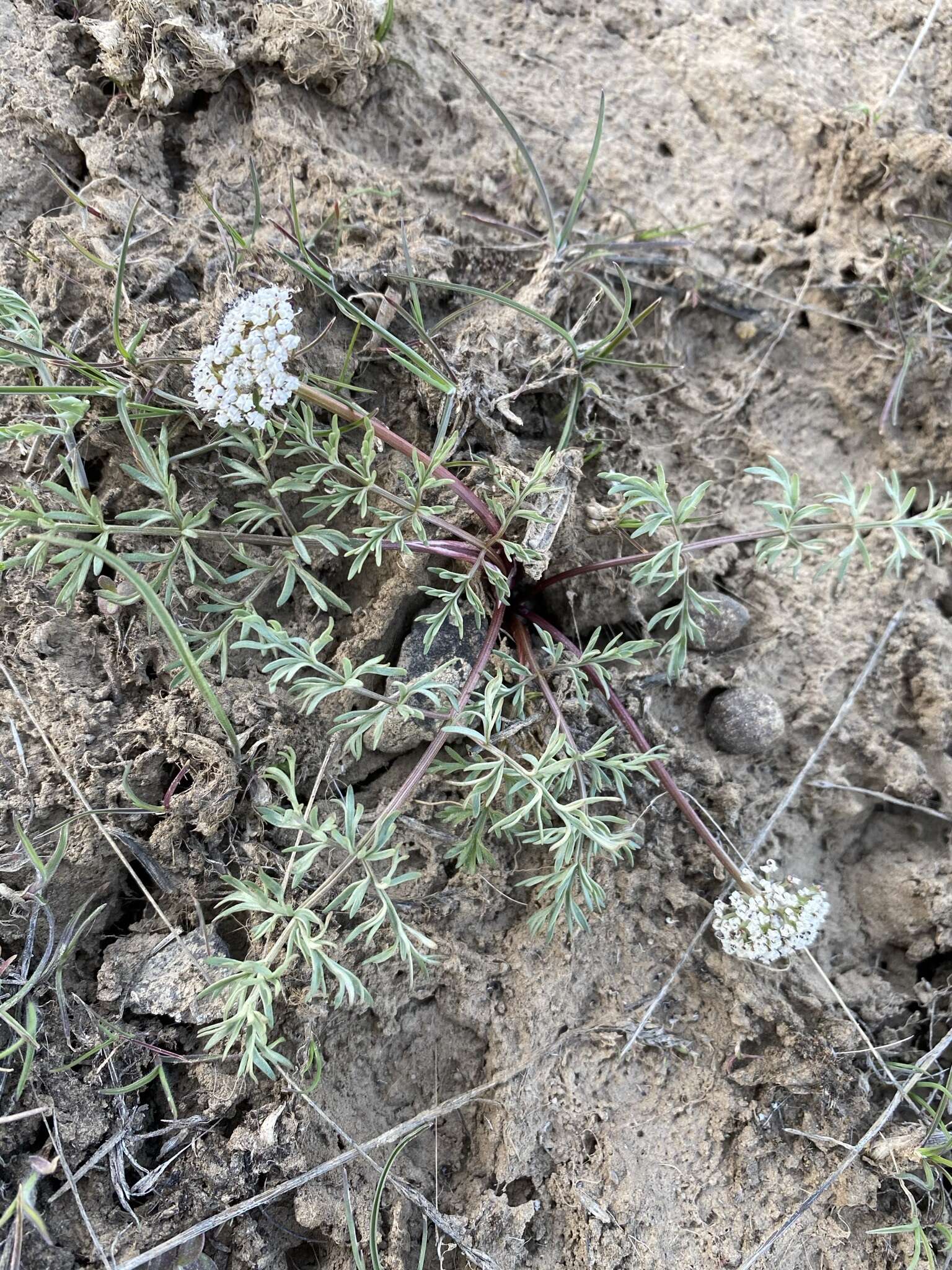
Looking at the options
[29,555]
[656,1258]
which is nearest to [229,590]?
[29,555]

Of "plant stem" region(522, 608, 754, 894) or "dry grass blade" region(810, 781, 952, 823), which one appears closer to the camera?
"plant stem" region(522, 608, 754, 894)

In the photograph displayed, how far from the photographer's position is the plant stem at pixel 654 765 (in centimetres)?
280

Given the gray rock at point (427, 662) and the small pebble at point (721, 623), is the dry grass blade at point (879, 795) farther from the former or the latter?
the gray rock at point (427, 662)

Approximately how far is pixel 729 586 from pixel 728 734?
612 mm

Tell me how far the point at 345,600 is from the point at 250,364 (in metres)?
0.88

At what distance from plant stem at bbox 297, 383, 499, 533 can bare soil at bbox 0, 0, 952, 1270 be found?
12.7 inches

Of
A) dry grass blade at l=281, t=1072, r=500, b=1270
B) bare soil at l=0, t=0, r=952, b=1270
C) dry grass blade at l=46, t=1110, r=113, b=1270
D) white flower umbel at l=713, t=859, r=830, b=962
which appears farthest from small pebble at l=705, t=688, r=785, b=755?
dry grass blade at l=46, t=1110, r=113, b=1270

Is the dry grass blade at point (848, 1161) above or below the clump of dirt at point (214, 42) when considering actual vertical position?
below

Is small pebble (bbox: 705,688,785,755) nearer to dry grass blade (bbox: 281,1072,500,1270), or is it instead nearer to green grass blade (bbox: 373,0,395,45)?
dry grass blade (bbox: 281,1072,500,1270)

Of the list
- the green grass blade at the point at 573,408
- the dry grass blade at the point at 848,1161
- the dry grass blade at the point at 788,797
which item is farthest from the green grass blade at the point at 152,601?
the dry grass blade at the point at 848,1161

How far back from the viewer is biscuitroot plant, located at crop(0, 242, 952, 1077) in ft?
7.63

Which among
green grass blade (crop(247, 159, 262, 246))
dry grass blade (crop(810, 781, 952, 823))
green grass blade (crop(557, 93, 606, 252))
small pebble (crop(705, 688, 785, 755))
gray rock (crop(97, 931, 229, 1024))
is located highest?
green grass blade (crop(557, 93, 606, 252))

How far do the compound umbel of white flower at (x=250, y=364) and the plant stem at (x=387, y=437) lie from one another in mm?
137

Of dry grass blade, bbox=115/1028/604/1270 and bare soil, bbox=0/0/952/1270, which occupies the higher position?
bare soil, bbox=0/0/952/1270
